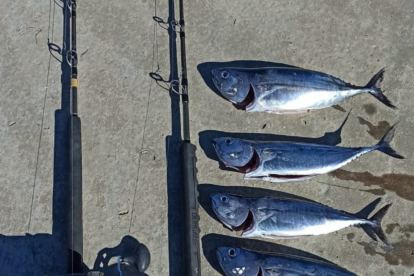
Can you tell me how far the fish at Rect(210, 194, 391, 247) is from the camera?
3057 millimetres

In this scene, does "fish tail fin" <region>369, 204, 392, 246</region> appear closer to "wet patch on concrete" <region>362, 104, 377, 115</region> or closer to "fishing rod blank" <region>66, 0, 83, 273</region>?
"wet patch on concrete" <region>362, 104, 377, 115</region>

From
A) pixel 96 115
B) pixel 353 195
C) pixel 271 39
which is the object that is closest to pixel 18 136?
pixel 96 115

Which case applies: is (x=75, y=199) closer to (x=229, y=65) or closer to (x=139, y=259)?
(x=139, y=259)

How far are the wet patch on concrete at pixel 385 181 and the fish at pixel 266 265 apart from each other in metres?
0.78

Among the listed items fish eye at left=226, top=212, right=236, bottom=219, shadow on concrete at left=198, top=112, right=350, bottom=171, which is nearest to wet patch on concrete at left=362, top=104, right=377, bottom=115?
shadow on concrete at left=198, top=112, right=350, bottom=171

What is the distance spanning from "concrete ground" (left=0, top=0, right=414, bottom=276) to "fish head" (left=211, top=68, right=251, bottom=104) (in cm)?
14

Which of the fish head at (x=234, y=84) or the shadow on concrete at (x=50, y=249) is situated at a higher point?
the fish head at (x=234, y=84)

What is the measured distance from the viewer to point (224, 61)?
3.53 metres

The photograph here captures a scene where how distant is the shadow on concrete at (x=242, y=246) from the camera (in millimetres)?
3203

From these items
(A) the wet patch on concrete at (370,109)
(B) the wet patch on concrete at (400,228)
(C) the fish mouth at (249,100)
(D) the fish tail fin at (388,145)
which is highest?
(C) the fish mouth at (249,100)

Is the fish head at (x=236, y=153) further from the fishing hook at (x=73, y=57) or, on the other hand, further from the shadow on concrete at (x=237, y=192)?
the fishing hook at (x=73, y=57)

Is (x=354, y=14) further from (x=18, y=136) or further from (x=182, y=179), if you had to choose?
(x=18, y=136)

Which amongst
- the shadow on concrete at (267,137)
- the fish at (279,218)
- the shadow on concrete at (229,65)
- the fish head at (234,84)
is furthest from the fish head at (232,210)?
the shadow on concrete at (229,65)

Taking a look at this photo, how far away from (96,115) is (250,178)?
148 cm
